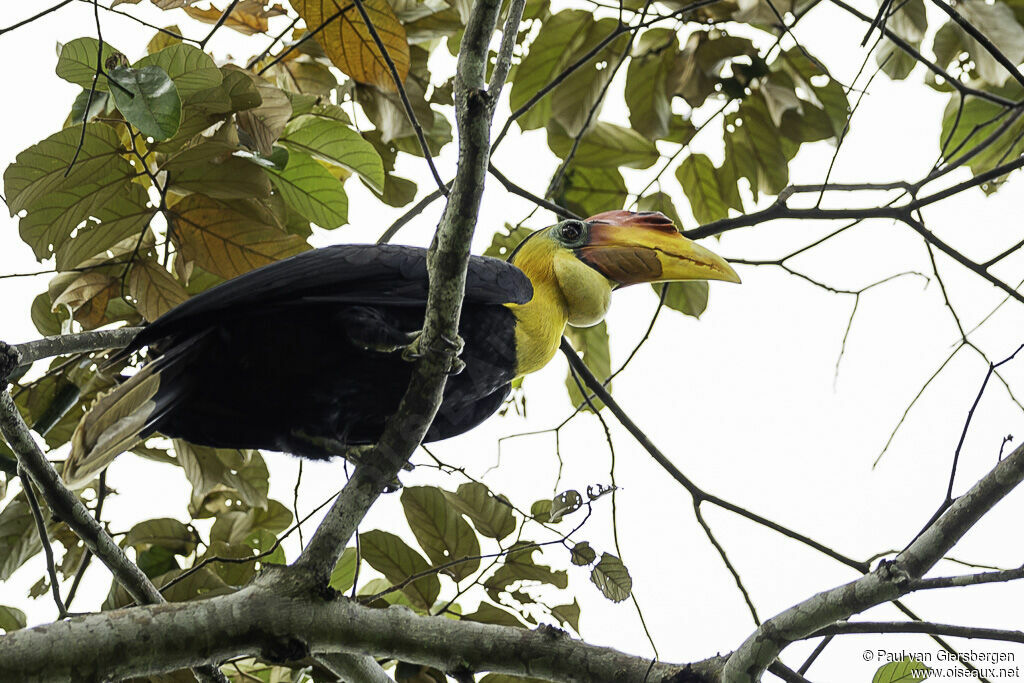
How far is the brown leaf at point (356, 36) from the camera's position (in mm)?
2213

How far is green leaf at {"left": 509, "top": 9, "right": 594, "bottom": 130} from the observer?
2.72m

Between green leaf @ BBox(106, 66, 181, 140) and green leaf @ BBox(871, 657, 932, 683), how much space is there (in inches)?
67.1

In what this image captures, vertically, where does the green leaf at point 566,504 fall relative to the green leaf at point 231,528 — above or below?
below

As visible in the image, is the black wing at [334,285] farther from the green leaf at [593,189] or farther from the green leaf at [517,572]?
the green leaf at [593,189]

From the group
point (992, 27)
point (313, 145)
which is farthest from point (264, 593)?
point (992, 27)

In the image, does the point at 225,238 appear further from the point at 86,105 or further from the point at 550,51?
the point at 550,51

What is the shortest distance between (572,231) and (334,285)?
744 millimetres

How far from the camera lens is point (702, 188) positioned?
296cm

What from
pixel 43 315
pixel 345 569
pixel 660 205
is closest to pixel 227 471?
pixel 345 569

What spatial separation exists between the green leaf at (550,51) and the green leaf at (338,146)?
529 mm

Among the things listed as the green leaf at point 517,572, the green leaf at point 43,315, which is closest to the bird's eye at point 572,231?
the green leaf at point 517,572

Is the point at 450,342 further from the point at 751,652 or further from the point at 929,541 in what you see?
the point at 929,541

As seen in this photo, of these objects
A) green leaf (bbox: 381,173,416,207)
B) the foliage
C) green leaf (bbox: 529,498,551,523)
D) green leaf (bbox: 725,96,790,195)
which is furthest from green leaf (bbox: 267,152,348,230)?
green leaf (bbox: 725,96,790,195)

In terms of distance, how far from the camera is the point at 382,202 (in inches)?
114
